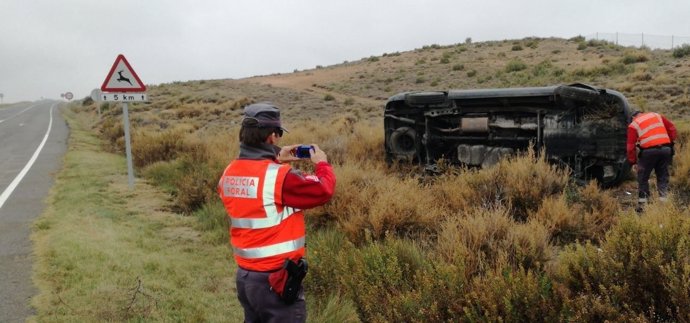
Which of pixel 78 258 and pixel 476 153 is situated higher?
pixel 476 153

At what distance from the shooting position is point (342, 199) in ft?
23.6

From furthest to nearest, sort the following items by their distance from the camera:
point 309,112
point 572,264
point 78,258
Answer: point 309,112 < point 78,258 < point 572,264

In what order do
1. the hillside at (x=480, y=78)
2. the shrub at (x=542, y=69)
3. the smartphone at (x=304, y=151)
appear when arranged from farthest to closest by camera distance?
the shrub at (x=542, y=69) < the hillside at (x=480, y=78) < the smartphone at (x=304, y=151)

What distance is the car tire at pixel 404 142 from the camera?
34.9ft

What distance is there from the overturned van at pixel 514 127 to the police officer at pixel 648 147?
48 cm

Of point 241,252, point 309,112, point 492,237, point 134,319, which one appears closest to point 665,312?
point 492,237

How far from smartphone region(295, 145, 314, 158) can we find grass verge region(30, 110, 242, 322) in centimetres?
208

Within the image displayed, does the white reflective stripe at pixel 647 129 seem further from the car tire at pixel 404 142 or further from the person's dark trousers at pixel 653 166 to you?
the car tire at pixel 404 142

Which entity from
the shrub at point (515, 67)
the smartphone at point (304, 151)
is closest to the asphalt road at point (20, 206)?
the smartphone at point (304, 151)

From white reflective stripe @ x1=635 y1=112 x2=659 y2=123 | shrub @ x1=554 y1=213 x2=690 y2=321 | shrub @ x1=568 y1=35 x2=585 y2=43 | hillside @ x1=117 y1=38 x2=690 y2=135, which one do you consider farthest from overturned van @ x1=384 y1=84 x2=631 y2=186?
shrub @ x1=568 y1=35 x2=585 y2=43

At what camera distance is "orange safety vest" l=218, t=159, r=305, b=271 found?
3016mm

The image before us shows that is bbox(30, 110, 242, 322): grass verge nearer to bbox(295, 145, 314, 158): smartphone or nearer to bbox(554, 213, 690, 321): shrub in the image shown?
bbox(295, 145, 314, 158): smartphone

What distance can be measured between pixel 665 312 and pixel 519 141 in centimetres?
622

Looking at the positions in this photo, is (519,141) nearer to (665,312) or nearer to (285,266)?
(665,312)
